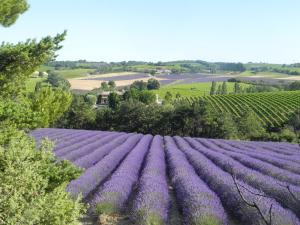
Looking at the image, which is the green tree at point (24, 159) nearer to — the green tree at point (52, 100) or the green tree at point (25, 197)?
the green tree at point (25, 197)

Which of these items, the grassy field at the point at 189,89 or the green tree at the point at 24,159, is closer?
the green tree at the point at 24,159

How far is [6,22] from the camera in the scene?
6.57 metres

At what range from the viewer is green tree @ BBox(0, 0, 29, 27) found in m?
6.20

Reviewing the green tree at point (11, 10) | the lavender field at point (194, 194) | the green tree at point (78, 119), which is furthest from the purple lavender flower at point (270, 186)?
the green tree at point (78, 119)

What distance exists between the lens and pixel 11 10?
6477 mm

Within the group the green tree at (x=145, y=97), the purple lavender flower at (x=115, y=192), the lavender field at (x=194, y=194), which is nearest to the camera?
the lavender field at (x=194, y=194)

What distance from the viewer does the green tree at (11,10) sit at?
244 inches

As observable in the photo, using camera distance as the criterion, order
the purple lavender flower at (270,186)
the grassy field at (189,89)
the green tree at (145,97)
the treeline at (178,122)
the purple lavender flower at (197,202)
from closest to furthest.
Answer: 1. the purple lavender flower at (197,202)
2. the purple lavender flower at (270,186)
3. the treeline at (178,122)
4. the green tree at (145,97)
5. the grassy field at (189,89)

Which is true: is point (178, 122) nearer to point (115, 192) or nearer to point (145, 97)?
point (145, 97)

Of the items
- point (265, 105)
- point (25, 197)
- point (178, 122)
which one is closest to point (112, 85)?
point (265, 105)

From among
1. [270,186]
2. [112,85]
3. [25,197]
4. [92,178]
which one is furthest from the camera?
[112,85]

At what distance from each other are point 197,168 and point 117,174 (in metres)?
3.01

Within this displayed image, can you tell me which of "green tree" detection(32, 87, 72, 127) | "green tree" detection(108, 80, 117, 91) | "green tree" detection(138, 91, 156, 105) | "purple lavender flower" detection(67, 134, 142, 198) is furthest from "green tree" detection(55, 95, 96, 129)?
"green tree" detection(108, 80, 117, 91)

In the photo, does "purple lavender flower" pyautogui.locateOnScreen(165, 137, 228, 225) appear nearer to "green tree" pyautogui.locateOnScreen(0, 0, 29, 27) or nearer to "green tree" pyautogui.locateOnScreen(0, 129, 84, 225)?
"green tree" pyautogui.locateOnScreen(0, 129, 84, 225)
